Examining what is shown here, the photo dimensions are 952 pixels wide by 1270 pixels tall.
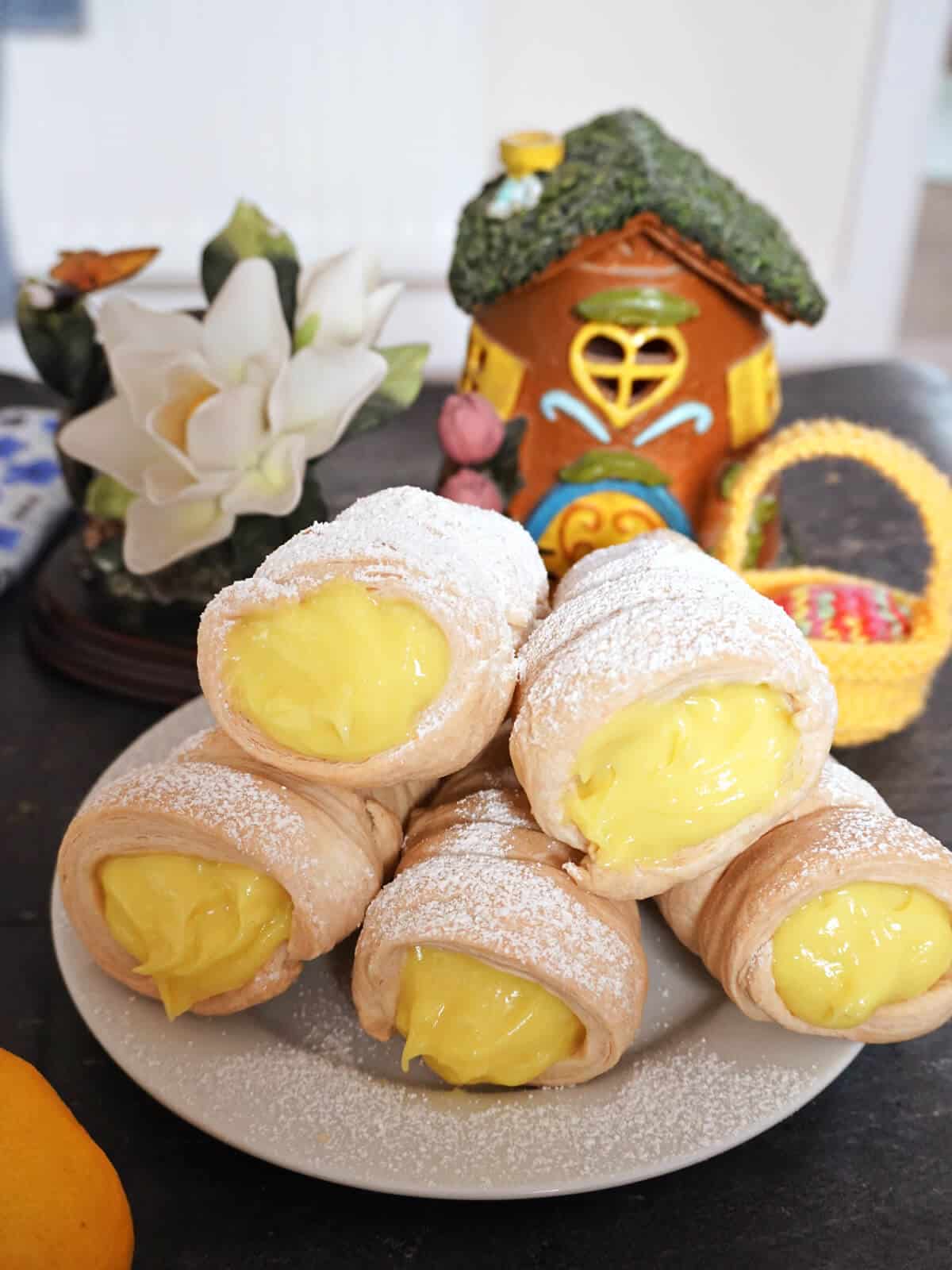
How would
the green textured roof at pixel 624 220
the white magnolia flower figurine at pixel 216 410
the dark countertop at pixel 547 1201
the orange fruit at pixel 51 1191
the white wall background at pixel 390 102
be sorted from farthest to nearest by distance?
1. the white wall background at pixel 390 102
2. the green textured roof at pixel 624 220
3. the white magnolia flower figurine at pixel 216 410
4. the dark countertop at pixel 547 1201
5. the orange fruit at pixel 51 1191

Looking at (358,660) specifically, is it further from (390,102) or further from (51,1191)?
(390,102)

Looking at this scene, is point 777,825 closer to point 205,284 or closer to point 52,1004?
point 52,1004

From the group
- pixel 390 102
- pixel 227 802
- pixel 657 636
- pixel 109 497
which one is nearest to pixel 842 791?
pixel 657 636

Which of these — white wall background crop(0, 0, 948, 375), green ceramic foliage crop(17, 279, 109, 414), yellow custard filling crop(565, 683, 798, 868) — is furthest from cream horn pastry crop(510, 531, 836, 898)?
white wall background crop(0, 0, 948, 375)

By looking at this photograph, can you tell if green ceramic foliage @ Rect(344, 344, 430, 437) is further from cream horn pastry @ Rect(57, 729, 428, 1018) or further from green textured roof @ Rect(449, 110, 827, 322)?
cream horn pastry @ Rect(57, 729, 428, 1018)

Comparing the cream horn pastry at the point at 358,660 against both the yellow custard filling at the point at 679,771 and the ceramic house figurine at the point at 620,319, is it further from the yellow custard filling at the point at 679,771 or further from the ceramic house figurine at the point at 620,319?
the ceramic house figurine at the point at 620,319

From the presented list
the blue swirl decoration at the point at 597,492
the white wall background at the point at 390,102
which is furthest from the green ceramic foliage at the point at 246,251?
the white wall background at the point at 390,102
